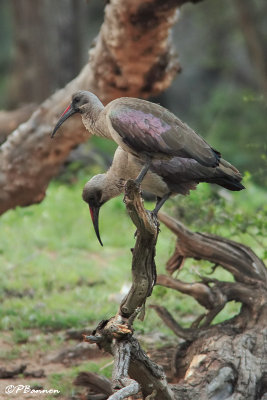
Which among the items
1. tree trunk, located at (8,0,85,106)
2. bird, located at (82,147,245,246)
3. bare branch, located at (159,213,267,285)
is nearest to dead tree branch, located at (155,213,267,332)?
bare branch, located at (159,213,267,285)

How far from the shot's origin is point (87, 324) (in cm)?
728

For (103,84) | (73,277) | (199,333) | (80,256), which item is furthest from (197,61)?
(199,333)

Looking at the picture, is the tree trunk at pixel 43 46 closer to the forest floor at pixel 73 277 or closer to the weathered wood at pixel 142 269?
the forest floor at pixel 73 277

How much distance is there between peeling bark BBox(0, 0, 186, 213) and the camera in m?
6.43

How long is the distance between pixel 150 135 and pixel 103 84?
2.75 meters

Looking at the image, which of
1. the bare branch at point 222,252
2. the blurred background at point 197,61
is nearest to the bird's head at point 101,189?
the bare branch at point 222,252

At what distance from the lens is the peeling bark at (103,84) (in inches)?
253

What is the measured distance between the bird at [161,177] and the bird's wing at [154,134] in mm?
227

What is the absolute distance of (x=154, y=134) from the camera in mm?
4574

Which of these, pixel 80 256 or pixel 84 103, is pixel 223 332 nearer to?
pixel 84 103

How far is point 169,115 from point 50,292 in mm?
4219

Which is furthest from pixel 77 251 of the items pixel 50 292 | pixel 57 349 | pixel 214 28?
pixel 214 28

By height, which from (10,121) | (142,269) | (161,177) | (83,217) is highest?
(10,121)

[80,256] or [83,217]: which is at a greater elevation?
[83,217]
